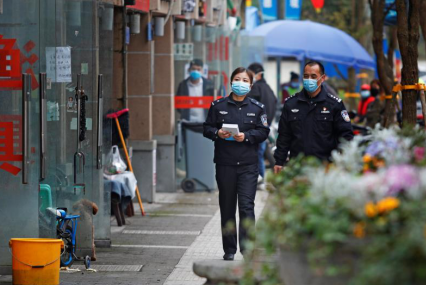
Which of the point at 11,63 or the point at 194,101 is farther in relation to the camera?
the point at 194,101

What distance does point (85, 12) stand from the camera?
33.2 ft

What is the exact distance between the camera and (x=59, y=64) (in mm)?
9562

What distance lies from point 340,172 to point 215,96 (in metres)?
13.0

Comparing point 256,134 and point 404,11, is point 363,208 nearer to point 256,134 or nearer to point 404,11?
point 256,134

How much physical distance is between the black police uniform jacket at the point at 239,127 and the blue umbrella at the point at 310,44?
60.7 feet

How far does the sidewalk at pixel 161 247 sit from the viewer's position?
9.15 m

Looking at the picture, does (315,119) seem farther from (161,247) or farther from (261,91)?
(261,91)

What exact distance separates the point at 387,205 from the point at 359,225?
0.50 feet

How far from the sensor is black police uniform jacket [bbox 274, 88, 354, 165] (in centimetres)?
873

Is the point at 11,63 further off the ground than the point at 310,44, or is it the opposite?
the point at 310,44

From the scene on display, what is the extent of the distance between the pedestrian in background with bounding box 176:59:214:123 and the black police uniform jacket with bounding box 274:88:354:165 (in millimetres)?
8565

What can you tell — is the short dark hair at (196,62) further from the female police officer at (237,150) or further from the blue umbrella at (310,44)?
the blue umbrella at (310,44)

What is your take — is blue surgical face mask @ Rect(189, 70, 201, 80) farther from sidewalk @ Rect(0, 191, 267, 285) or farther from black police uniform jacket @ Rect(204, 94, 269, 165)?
black police uniform jacket @ Rect(204, 94, 269, 165)

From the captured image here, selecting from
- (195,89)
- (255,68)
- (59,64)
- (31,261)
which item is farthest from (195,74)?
(31,261)
